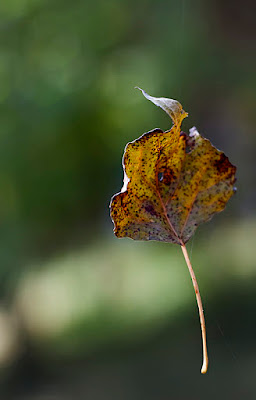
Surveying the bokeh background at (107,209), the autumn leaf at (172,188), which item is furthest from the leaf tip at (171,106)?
the bokeh background at (107,209)

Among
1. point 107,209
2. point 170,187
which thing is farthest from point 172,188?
point 107,209

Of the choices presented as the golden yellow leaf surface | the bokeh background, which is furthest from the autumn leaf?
the bokeh background

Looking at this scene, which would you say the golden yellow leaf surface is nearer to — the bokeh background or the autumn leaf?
the autumn leaf

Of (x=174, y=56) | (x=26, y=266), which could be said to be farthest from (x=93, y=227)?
(x=174, y=56)

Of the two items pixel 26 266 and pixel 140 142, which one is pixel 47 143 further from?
pixel 140 142

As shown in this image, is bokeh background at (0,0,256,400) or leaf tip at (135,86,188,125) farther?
bokeh background at (0,0,256,400)

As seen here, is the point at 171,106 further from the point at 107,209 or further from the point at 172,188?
the point at 107,209
